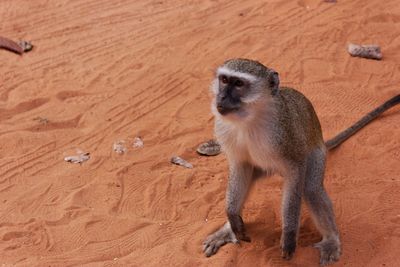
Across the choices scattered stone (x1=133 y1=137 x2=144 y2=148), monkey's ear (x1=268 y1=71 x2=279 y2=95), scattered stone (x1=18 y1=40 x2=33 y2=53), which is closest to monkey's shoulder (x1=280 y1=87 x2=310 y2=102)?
monkey's ear (x1=268 y1=71 x2=279 y2=95)

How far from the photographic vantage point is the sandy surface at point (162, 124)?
4863 millimetres

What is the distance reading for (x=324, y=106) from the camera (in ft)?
21.8

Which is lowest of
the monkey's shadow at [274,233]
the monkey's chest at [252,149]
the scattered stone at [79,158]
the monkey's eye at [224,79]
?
the monkey's shadow at [274,233]

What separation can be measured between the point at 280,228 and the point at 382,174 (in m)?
1.19

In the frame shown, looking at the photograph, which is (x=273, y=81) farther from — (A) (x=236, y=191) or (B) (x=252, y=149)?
(A) (x=236, y=191)

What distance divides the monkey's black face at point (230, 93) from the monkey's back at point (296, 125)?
34 centimetres

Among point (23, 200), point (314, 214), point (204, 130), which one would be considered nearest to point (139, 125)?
point (204, 130)

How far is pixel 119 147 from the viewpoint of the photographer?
19.9 ft

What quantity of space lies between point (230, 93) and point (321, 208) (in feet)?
3.79

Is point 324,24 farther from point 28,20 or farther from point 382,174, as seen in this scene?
point 28,20

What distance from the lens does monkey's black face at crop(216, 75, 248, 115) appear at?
4059 mm

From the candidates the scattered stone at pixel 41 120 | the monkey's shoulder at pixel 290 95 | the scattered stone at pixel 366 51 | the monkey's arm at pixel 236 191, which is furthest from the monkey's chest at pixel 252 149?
the scattered stone at pixel 366 51

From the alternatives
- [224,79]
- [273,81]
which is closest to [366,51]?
[273,81]

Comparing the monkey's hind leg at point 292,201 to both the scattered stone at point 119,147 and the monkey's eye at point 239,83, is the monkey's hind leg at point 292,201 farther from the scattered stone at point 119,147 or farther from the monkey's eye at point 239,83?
the scattered stone at point 119,147
